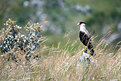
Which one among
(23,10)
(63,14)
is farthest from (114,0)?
(23,10)

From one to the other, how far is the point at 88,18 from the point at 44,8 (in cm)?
717

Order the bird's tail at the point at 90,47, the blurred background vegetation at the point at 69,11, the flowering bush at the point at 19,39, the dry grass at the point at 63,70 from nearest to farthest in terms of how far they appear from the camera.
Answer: the dry grass at the point at 63,70
the bird's tail at the point at 90,47
the flowering bush at the point at 19,39
the blurred background vegetation at the point at 69,11

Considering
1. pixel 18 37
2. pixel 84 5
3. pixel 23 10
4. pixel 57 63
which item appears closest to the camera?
pixel 57 63

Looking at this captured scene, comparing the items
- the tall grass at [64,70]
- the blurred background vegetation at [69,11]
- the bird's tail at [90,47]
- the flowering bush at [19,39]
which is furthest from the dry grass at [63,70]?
the blurred background vegetation at [69,11]

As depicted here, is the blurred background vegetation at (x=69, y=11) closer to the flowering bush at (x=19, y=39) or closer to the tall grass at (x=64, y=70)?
the flowering bush at (x=19, y=39)

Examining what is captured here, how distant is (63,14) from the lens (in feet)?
135

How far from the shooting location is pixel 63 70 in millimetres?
4684

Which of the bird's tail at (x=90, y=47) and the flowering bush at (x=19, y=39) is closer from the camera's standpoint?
the bird's tail at (x=90, y=47)

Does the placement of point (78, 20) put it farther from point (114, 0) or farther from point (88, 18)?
point (114, 0)

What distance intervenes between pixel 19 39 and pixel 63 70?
1261 millimetres

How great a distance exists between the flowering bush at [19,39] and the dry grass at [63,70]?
1.62ft

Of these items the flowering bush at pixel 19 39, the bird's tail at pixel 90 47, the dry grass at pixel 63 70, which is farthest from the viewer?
the flowering bush at pixel 19 39

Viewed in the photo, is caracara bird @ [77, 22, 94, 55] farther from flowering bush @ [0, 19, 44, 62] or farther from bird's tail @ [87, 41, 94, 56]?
flowering bush @ [0, 19, 44, 62]

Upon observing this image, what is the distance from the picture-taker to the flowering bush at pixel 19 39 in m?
5.40
